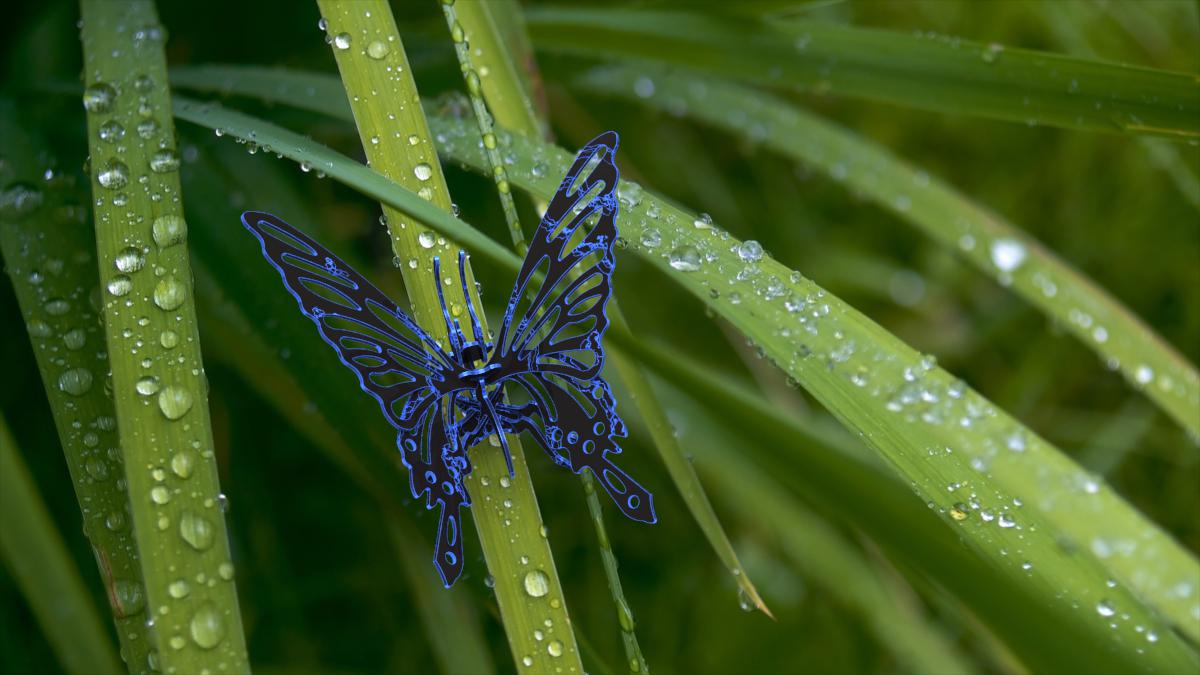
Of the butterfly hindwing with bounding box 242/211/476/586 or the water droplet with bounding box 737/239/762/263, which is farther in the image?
the water droplet with bounding box 737/239/762/263

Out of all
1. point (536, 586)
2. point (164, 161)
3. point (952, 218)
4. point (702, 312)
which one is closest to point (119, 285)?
point (164, 161)

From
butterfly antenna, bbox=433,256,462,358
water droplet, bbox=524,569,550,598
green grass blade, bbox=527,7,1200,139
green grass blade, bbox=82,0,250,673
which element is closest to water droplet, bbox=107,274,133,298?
green grass blade, bbox=82,0,250,673

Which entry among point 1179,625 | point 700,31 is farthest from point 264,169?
point 1179,625

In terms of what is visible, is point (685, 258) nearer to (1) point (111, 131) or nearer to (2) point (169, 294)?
(2) point (169, 294)

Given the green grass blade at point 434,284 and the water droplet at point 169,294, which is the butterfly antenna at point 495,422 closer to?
the green grass blade at point 434,284

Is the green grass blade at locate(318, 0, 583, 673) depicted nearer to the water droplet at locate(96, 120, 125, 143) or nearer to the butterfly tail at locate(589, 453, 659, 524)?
the butterfly tail at locate(589, 453, 659, 524)

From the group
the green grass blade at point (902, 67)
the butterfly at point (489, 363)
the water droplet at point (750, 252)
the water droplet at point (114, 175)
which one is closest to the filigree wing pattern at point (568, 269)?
the butterfly at point (489, 363)
